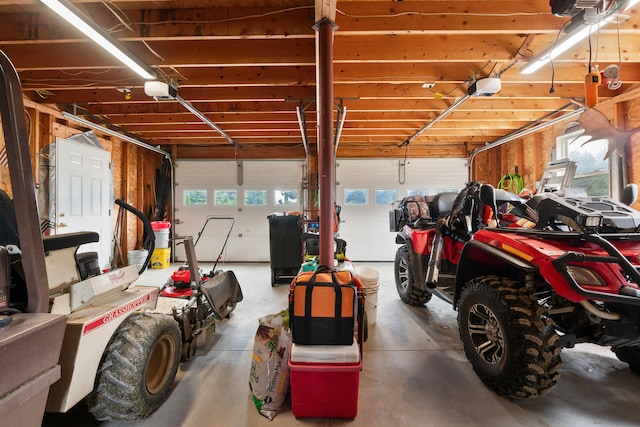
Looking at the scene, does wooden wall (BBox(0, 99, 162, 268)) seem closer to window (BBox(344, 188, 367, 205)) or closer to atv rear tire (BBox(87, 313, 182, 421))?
atv rear tire (BBox(87, 313, 182, 421))

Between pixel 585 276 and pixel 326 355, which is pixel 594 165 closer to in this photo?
pixel 585 276

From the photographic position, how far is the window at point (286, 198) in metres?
6.82

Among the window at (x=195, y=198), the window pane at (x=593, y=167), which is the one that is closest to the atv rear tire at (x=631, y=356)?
the window pane at (x=593, y=167)

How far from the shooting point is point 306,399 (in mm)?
1607

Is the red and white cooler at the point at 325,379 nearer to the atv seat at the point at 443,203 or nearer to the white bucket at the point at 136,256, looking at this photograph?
the atv seat at the point at 443,203

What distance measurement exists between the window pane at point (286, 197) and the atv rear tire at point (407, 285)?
3620 millimetres

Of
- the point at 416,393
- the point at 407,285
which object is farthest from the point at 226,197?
the point at 416,393

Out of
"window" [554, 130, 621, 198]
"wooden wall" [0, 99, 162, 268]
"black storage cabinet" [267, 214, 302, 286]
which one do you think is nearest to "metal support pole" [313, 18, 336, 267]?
"black storage cabinet" [267, 214, 302, 286]

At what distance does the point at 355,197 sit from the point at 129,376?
19.3 feet

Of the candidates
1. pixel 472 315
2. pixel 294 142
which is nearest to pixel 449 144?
pixel 294 142

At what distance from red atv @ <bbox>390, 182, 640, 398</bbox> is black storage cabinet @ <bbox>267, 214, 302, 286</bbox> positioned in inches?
113

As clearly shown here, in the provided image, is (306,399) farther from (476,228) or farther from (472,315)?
(476,228)

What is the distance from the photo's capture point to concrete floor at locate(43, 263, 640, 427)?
1.67 metres

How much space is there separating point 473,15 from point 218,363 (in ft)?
13.2
